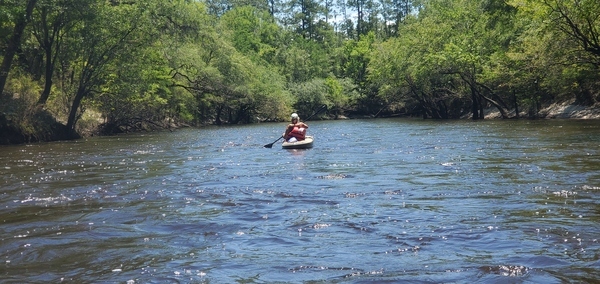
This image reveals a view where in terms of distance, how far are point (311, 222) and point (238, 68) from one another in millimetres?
43316

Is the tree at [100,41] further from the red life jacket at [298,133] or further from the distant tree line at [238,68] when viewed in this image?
the red life jacket at [298,133]

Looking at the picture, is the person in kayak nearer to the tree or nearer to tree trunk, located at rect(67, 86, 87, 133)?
the tree

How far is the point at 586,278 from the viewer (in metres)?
5.02

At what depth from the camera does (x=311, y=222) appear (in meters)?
7.80

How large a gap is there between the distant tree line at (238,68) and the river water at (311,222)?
529 inches

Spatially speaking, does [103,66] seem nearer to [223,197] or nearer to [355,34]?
[223,197]

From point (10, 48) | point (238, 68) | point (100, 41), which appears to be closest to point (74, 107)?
point (100, 41)

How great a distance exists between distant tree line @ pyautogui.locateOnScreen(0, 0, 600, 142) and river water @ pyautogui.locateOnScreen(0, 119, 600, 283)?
13.4 meters

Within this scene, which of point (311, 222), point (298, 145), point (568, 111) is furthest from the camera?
point (568, 111)

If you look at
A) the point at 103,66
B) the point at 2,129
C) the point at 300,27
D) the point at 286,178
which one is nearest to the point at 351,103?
the point at 300,27

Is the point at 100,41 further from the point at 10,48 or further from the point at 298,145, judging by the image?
the point at 298,145

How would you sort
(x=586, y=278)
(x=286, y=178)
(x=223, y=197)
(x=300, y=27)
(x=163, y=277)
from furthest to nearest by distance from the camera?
1. (x=300, y=27)
2. (x=286, y=178)
3. (x=223, y=197)
4. (x=163, y=277)
5. (x=586, y=278)

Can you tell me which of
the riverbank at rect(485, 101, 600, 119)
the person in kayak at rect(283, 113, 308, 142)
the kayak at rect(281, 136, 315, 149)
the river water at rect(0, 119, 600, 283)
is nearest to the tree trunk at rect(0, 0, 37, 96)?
the person in kayak at rect(283, 113, 308, 142)

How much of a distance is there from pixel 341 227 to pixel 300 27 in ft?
274
